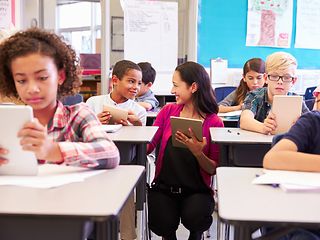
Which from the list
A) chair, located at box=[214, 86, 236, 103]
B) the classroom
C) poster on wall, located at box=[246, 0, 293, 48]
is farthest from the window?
chair, located at box=[214, 86, 236, 103]

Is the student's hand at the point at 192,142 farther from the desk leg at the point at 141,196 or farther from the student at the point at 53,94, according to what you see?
the student at the point at 53,94

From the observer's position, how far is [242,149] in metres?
2.03

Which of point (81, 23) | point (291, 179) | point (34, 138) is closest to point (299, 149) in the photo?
point (291, 179)

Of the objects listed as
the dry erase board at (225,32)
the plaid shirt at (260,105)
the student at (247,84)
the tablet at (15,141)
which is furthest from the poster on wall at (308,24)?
the tablet at (15,141)

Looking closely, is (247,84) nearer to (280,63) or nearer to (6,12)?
(280,63)

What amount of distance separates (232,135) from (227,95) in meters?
1.77

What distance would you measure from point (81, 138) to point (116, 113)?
3.60 feet

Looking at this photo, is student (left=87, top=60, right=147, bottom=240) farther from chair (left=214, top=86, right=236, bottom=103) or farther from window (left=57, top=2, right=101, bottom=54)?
window (left=57, top=2, right=101, bottom=54)

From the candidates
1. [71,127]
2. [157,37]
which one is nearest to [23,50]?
[71,127]

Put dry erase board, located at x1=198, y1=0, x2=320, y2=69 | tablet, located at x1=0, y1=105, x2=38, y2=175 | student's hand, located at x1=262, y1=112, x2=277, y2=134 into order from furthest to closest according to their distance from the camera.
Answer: dry erase board, located at x1=198, y1=0, x2=320, y2=69 < student's hand, located at x1=262, y1=112, x2=277, y2=134 < tablet, located at x1=0, y1=105, x2=38, y2=175

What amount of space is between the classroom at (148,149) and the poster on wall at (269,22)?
3.03ft

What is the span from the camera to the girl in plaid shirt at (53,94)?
1.23 m

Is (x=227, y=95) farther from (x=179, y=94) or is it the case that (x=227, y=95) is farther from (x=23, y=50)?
(x=23, y=50)

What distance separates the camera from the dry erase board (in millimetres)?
4805
